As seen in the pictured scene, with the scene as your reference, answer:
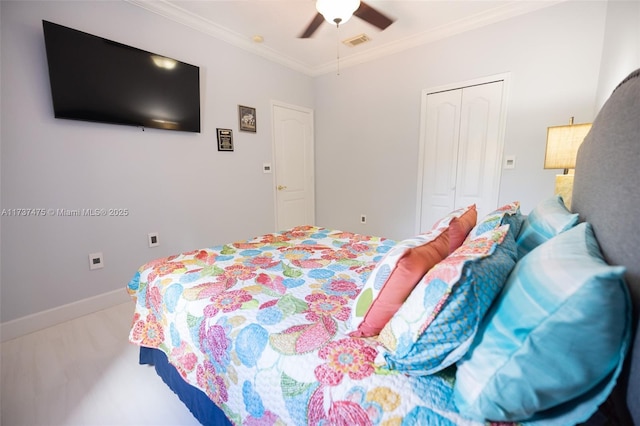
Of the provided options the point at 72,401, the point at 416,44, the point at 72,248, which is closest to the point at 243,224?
the point at 72,248

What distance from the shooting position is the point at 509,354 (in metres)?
0.56

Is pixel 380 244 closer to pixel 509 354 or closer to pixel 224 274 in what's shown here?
pixel 224 274

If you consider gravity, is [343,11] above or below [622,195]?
above

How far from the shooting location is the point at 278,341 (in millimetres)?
883

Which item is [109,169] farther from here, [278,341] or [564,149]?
[564,149]

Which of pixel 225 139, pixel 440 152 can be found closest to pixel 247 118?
pixel 225 139

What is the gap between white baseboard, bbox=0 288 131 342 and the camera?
6.32ft

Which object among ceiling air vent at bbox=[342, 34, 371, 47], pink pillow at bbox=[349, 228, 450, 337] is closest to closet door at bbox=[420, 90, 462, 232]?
ceiling air vent at bbox=[342, 34, 371, 47]

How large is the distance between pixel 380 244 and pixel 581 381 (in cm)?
142

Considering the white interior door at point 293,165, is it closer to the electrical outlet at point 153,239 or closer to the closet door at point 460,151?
the electrical outlet at point 153,239

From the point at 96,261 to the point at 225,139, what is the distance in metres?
1.73

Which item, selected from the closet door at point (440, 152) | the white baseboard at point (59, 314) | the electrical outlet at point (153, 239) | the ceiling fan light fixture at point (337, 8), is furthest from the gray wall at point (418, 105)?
the white baseboard at point (59, 314)

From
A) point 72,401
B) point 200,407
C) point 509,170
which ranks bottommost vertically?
point 72,401

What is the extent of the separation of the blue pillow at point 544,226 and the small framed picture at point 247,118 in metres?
3.02
